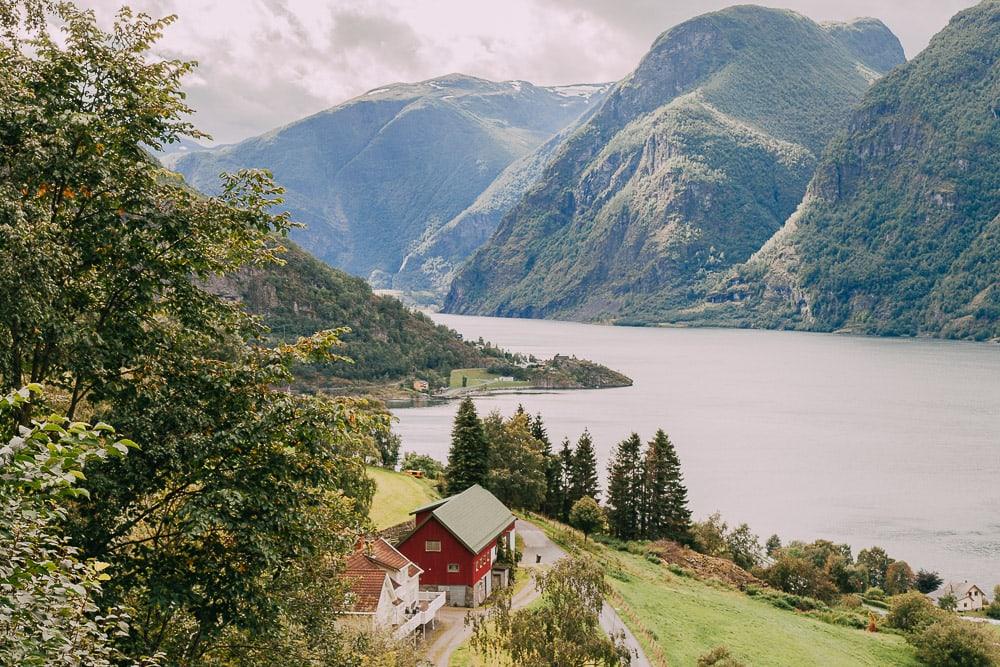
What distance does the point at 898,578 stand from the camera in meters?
60.4

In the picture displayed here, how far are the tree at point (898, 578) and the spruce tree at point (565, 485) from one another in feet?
77.0

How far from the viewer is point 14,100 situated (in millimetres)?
10453

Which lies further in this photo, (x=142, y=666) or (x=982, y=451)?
(x=982, y=451)

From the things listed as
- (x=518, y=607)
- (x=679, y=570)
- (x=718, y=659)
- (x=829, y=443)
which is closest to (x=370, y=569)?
(x=518, y=607)

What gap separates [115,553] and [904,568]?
61.9 m

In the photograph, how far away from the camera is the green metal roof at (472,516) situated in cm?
4066

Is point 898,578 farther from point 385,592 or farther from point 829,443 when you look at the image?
point 829,443

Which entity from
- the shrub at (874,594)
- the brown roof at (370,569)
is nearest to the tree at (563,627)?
the brown roof at (370,569)

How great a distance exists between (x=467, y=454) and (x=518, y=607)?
19505 mm

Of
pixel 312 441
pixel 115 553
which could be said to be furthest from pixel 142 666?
pixel 312 441

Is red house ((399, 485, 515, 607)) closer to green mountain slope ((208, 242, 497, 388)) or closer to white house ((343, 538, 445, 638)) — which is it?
white house ((343, 538, 445, 638))

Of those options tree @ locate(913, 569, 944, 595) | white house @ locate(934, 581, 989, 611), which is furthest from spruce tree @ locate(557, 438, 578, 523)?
white house @ locate(934, 581, 989, 611)

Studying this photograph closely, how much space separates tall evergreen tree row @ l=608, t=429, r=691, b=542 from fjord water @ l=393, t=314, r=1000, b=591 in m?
10.4

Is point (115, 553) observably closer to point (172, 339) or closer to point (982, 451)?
point (172, 339)
